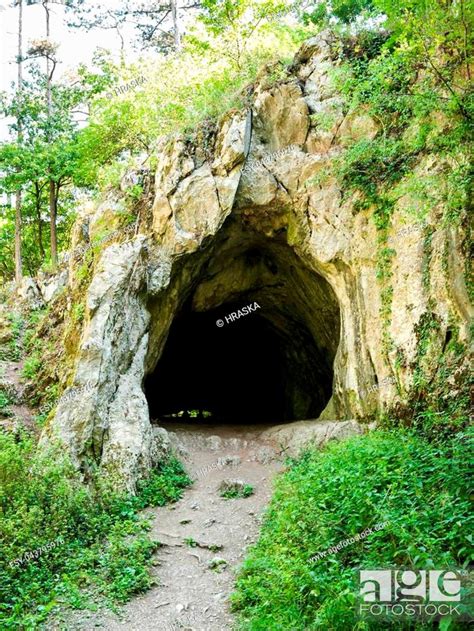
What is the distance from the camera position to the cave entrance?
1360 centimetres

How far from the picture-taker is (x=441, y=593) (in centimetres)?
323

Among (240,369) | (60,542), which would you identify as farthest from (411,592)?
(240,369)

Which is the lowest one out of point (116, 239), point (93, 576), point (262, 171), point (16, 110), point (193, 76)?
point (93, 576)

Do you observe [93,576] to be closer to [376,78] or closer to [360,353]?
[360,353]

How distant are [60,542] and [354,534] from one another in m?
3.80

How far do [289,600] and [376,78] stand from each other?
779cm

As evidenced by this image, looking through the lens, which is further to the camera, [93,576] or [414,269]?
[414,269]

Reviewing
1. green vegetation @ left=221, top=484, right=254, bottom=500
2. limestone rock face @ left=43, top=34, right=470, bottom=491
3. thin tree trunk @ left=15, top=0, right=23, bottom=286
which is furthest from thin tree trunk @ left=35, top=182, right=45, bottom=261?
green vegetation @ left=221, top=484, right=254, bottom=500

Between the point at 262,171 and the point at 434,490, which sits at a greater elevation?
the point at 262,171

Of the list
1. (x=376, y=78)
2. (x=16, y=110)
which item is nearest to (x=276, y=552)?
(x=376, y=78)

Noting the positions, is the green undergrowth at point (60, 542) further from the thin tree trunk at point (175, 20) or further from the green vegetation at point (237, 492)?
the thin tree trunk at point (175, 20)

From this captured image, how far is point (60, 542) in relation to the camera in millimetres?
6129

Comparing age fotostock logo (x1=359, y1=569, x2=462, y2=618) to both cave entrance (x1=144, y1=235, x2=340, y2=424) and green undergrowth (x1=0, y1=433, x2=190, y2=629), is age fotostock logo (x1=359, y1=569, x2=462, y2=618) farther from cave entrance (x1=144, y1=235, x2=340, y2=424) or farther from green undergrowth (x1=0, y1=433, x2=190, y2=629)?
cave entrance (x1=144, y1=235, x2=340, y2=424)

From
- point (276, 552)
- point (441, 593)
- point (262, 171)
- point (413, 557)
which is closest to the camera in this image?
point (441, 593)
